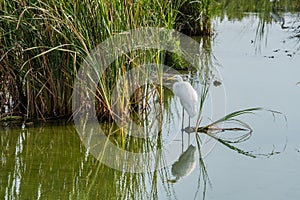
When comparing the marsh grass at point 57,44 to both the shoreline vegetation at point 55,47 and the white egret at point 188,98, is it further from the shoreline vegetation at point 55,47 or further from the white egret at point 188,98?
the white egret at point 188,98

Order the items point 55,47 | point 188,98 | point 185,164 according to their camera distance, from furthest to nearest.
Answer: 1. point 188,98
2. point 55,47
3. point 185,164

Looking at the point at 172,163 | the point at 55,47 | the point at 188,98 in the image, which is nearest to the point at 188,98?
the point at 188,98

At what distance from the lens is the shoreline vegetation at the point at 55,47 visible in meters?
3.83

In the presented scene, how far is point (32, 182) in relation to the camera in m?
3.23

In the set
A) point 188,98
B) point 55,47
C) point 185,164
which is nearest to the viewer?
point 185,164

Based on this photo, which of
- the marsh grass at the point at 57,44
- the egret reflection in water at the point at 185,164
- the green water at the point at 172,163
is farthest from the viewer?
the marsh grass at the point at 57,44

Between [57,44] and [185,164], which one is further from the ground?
[57,44]

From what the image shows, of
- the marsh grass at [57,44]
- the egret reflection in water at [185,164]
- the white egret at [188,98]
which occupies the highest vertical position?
the marsh grass at [57,44]

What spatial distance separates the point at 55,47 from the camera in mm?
3654

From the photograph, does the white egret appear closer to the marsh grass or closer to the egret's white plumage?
the egret's white plumage

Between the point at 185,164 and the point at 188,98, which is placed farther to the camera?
the point at 188,98

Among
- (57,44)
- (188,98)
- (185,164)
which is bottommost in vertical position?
(185,164)

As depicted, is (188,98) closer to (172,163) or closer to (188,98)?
(188,98)

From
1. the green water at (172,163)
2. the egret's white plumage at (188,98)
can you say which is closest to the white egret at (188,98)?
the egret's white plumage at (188,98)
